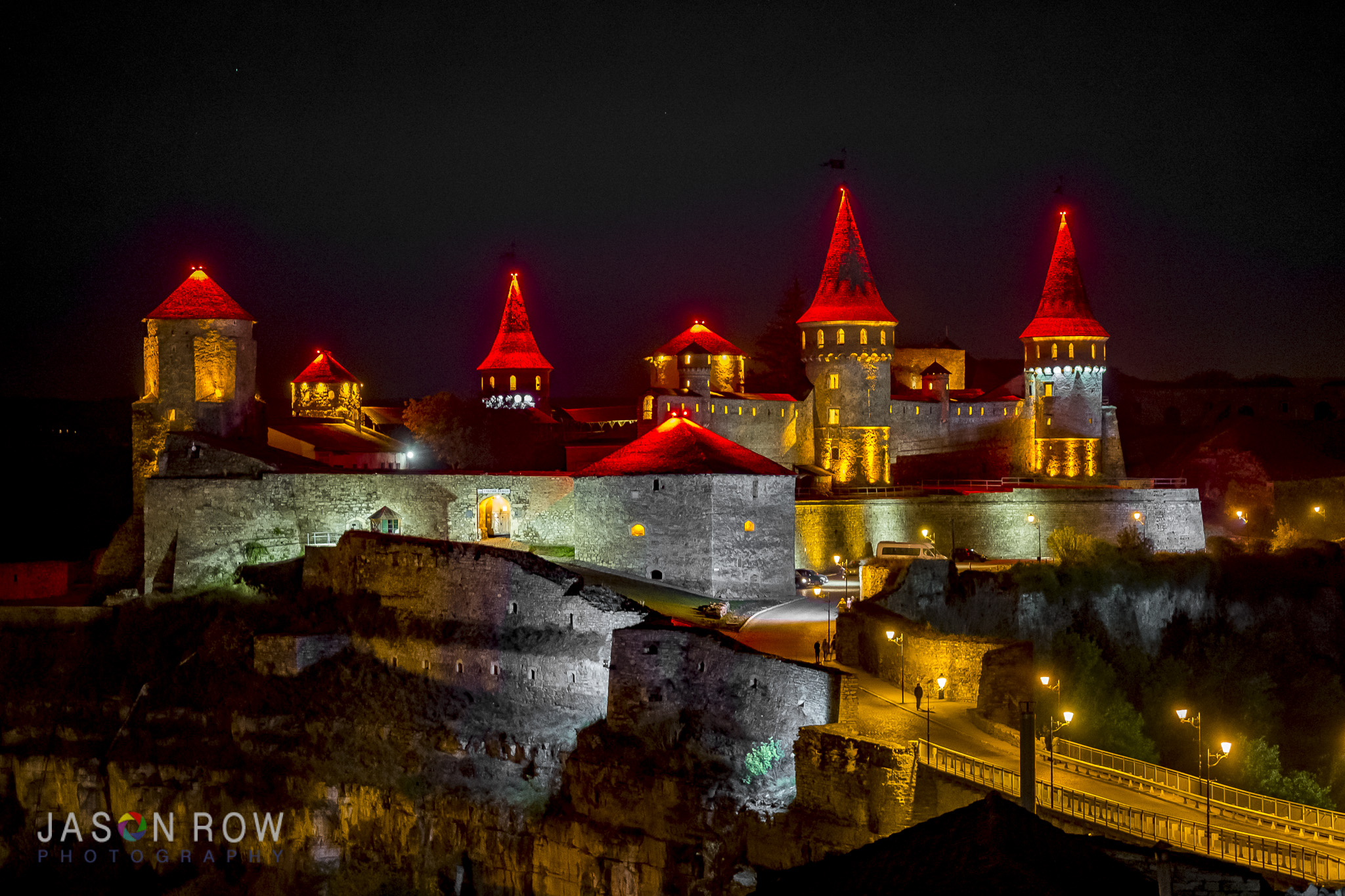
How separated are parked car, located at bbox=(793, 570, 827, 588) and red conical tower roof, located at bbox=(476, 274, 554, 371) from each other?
26221 mm

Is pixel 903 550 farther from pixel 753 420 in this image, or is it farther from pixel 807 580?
pixel 753 420

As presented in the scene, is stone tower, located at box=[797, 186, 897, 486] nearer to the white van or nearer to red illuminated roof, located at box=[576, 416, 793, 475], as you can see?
the white van

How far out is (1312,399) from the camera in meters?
79.9

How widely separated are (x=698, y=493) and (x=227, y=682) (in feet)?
39.4

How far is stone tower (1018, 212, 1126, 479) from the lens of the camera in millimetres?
54844

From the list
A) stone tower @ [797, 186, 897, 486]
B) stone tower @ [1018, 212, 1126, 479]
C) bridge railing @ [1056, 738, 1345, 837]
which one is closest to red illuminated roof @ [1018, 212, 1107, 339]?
stone tower @ [1018, 212, 1126, 479]

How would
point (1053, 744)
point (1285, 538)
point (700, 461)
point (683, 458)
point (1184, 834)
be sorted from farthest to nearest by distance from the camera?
1. point (1285, 538)
2. point (683, 458)
3. point (700, 461)
4. point (1053, 744)
5. point (1184, 834)

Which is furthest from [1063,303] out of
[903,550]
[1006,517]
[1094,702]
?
[1094,702]

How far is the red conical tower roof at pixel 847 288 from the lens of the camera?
53906 millimetres

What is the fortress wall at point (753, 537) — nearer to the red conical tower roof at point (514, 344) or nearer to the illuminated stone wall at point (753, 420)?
the illuminated stone wall at point (753, 420)

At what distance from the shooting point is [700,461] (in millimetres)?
38781

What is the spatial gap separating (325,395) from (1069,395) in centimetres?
2741

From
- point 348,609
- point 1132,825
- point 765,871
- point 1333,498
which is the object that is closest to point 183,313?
point 348,609

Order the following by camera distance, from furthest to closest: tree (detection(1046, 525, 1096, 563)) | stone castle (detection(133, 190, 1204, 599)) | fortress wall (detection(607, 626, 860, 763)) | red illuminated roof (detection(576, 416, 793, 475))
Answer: tree (detection(1046, 525, 1096, 563)) < stone castle (detection(133, 190, 1204, 599)) < red illuminated roof (detection(576, 416, 793, 475)) < fortress wall (detection(607, 626, 860, 763))
